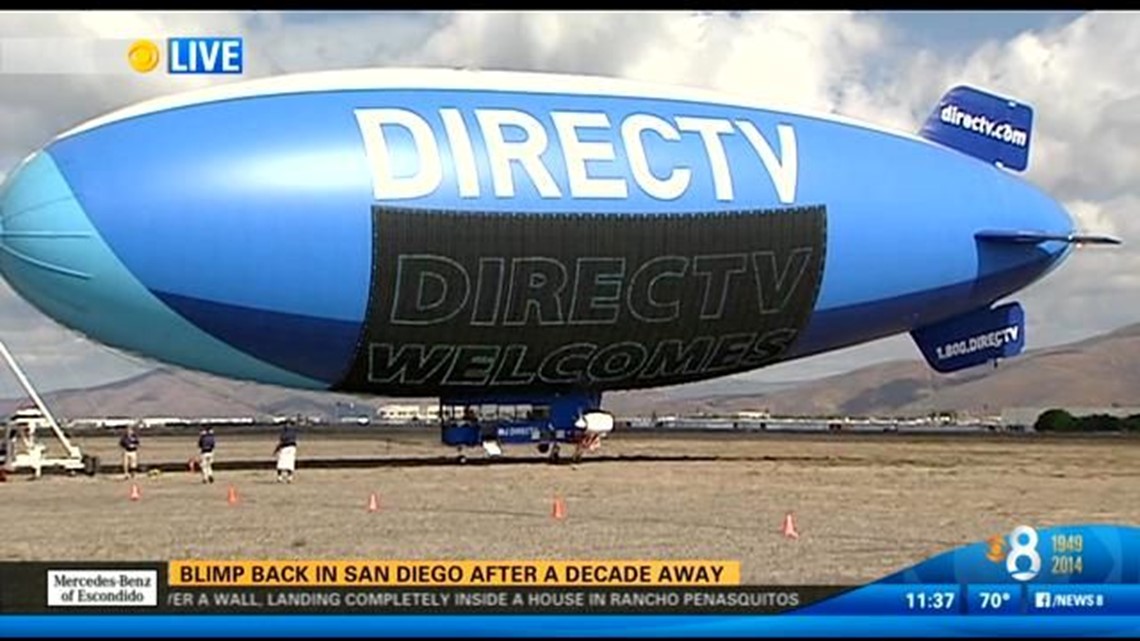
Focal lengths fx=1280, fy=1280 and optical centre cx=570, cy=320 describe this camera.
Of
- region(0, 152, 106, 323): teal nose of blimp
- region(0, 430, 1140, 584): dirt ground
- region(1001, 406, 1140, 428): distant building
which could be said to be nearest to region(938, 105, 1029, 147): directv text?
region(0, 430, 1140, 584): dirt ground

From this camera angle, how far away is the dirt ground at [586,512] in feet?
36.3

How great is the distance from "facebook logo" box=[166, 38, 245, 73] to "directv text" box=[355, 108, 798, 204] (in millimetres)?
10748

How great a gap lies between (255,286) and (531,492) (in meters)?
5.08

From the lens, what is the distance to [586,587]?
7551mm

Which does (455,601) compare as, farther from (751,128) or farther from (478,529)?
(751,128)

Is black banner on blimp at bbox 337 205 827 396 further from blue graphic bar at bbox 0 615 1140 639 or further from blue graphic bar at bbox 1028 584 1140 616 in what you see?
blue graphic bar at bbox 1028 584 1140 616

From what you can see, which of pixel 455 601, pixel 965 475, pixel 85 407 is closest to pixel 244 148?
pixel 85 407

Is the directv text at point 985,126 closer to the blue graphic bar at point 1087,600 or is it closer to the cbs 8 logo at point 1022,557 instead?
the cbs 8 logo at point 1022,557

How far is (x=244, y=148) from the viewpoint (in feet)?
60.5

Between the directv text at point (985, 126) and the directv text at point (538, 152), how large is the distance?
3.84 meters

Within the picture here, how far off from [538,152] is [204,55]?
11.4 metres

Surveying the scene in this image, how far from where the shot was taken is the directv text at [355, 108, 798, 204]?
750 inches

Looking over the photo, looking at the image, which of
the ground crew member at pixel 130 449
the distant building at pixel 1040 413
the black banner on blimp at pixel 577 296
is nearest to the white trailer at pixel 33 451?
the ground crew member at pixel 130 449

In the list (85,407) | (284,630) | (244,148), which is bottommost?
(284,630)
